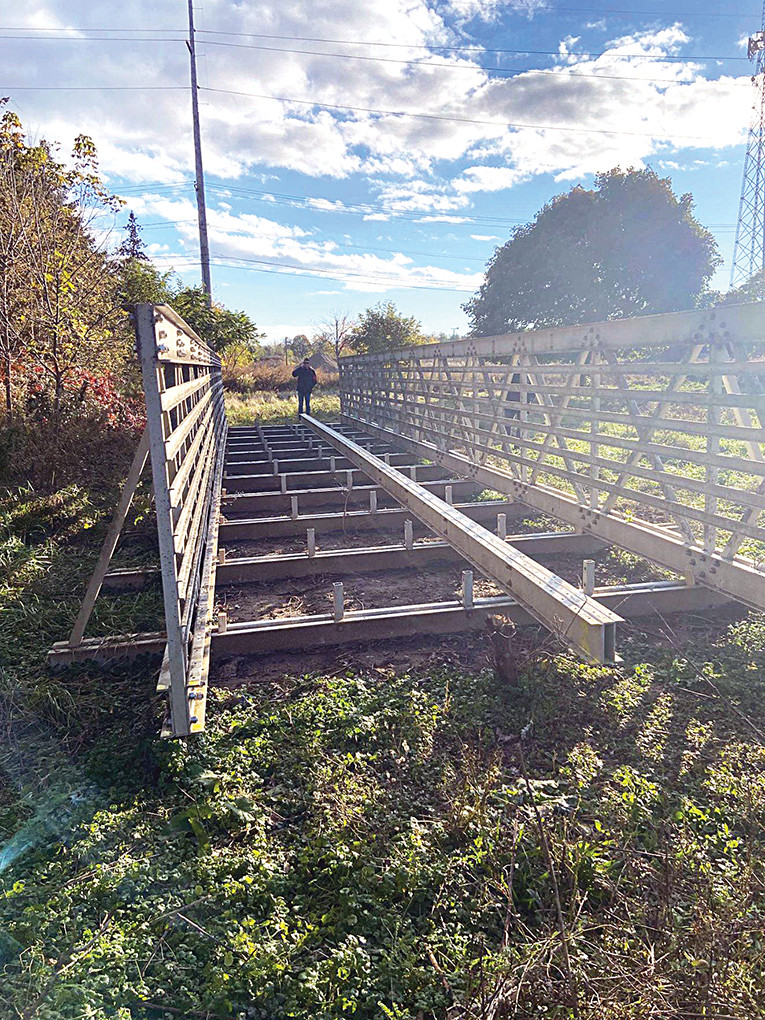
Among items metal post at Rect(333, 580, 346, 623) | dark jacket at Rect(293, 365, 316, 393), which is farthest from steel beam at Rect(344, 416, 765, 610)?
dark jacket at Rect(293, 365, 316, 393)

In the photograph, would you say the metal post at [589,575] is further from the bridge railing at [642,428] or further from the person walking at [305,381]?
the person walking at [305,381]

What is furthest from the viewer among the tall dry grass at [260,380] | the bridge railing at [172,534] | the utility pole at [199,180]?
the tall dry grass at [260,380]

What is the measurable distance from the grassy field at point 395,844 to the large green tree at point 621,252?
84.4 feet

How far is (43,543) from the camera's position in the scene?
6.04 meters

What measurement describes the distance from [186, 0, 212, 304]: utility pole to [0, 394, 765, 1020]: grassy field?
1860cm

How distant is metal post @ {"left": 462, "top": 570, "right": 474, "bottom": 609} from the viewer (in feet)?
13.3

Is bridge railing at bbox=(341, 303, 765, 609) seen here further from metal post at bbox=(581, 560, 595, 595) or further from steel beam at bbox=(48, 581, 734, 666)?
metal post at bbox=(581, 560, 595, 595)

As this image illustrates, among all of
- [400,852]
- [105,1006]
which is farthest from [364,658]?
[105,1006]

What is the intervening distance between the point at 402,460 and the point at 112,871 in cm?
732

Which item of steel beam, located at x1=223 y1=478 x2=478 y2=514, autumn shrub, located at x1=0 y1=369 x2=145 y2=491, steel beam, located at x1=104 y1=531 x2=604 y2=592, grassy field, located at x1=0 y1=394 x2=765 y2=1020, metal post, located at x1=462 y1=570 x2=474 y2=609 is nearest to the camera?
grassy field, located at x1=0 y1=394 x2=765 y2=1020

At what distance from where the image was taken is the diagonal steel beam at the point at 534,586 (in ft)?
9.85

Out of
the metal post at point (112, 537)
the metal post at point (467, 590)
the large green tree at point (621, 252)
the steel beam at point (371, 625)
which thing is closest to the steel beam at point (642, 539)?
the steel beam at point (371, 625)

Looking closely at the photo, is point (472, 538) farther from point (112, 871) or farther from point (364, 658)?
point (112, 871)

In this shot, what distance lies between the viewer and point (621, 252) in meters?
26.4
